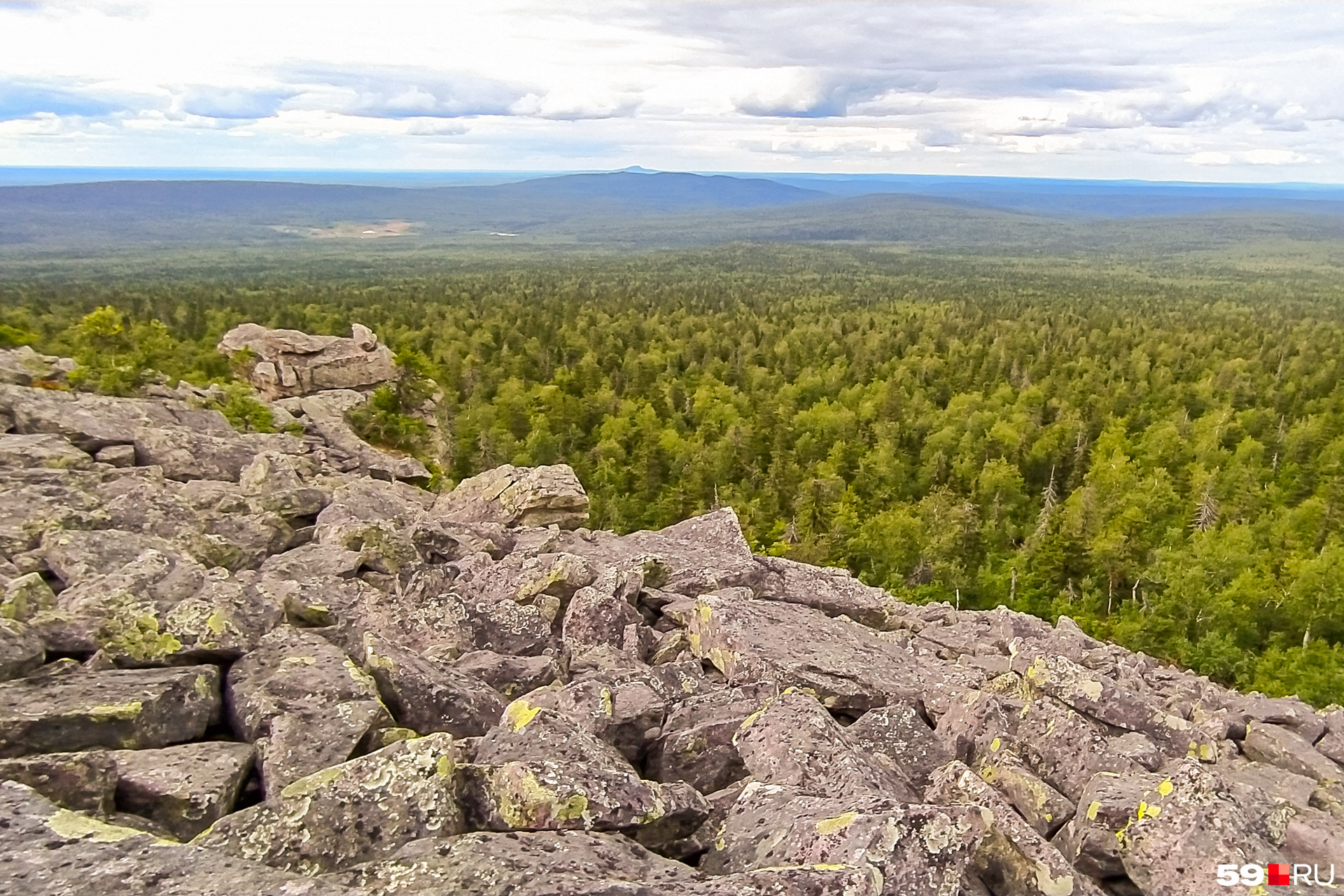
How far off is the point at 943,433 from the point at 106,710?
6769 centimetres

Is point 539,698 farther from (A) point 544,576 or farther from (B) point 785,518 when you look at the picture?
(B) point 785,518

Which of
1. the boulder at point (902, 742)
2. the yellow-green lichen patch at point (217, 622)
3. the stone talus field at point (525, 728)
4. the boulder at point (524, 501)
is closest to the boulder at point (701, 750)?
the stone talus field at point (525, 728)

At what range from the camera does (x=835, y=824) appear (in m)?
7.54

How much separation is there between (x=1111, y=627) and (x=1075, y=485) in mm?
23789

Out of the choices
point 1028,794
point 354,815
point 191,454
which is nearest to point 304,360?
point 191,454

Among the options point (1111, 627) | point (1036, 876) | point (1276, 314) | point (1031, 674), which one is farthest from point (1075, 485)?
point (1276, 314)

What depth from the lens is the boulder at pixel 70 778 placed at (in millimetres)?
6934

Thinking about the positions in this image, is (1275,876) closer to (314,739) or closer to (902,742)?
(902,742)

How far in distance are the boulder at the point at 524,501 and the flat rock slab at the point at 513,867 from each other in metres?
15.2

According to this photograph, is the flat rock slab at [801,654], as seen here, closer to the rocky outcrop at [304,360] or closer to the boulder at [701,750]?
the boulder at [701,750]

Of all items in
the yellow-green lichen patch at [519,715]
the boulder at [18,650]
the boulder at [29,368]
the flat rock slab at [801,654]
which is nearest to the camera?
the boulder at [18,650]

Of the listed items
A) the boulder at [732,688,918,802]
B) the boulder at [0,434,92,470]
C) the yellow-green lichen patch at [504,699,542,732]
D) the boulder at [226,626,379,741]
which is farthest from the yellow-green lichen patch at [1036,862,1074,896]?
Result: the boulder at [0,434,92,470]

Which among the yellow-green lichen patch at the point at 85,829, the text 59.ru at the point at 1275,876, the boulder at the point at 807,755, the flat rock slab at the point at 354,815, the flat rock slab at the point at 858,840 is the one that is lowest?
the text 59.ru at the point at 1275,876

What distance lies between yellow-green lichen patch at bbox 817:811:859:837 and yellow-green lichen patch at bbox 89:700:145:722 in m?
6.67
